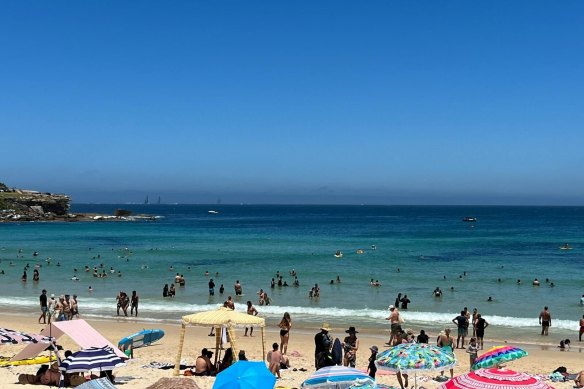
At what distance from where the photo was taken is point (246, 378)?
9.37m

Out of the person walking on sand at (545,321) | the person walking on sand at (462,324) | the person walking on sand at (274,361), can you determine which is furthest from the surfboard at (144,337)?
the person walking on sand at (545,321)

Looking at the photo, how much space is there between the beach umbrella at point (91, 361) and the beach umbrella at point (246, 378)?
10.5ft

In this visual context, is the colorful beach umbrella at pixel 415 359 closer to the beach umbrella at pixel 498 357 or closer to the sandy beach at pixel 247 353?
the beach umbrella at pixel 498 357

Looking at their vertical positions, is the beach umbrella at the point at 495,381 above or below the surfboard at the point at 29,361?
above

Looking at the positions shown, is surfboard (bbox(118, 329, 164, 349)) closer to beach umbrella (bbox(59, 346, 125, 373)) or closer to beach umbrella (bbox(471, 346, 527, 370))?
beach umbrella (bbox(59, 346, 125, 373))

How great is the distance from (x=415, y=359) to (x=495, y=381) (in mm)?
2471

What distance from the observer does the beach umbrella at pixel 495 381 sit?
838 centimetres

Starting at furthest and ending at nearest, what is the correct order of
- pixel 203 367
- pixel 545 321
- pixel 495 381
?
1. pixel 545 321
2. pixel 203 367
3. pixel 495 381

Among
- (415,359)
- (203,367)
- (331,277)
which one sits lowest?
(331,277)

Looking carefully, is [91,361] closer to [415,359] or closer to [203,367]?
[203,367]

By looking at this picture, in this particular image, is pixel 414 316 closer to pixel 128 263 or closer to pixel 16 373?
pixel 16 373

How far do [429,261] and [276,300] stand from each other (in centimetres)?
2271

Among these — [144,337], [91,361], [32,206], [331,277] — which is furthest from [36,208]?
[91,361]

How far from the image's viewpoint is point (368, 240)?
74812 mm
